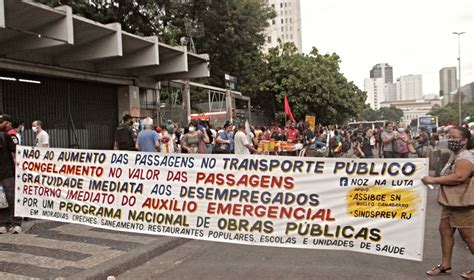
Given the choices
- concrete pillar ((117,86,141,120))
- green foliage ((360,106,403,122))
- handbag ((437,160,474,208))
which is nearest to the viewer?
handbag ((437,160,474,208))

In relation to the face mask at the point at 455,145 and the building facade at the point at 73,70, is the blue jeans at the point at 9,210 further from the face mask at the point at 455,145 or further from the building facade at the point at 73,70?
the face mask at the point at 455,145

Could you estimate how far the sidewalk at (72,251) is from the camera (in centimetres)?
508

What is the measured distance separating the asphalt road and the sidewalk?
186mm

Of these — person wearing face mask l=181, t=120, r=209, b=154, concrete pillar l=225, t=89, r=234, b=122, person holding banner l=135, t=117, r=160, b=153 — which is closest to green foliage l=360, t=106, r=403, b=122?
concrete pillar l=225, t=89, r=234, b=122

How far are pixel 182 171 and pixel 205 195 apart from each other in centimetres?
44

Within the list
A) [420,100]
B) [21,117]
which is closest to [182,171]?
[21,117]

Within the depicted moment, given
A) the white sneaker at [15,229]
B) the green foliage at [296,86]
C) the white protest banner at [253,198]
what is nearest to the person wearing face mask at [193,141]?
the white sneaker at [15,229]

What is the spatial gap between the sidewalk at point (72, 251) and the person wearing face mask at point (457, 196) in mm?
3460

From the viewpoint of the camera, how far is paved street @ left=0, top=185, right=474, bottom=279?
4961 mm

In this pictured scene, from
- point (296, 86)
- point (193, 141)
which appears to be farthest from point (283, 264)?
point (296, 86)

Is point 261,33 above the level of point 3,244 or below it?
above

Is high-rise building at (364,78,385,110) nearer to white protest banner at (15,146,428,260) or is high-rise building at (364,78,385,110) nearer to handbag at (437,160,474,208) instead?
white protest banner at (15,146,428,260)

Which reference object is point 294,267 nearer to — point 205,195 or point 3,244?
point 205,195

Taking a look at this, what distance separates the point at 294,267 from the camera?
5.20m
